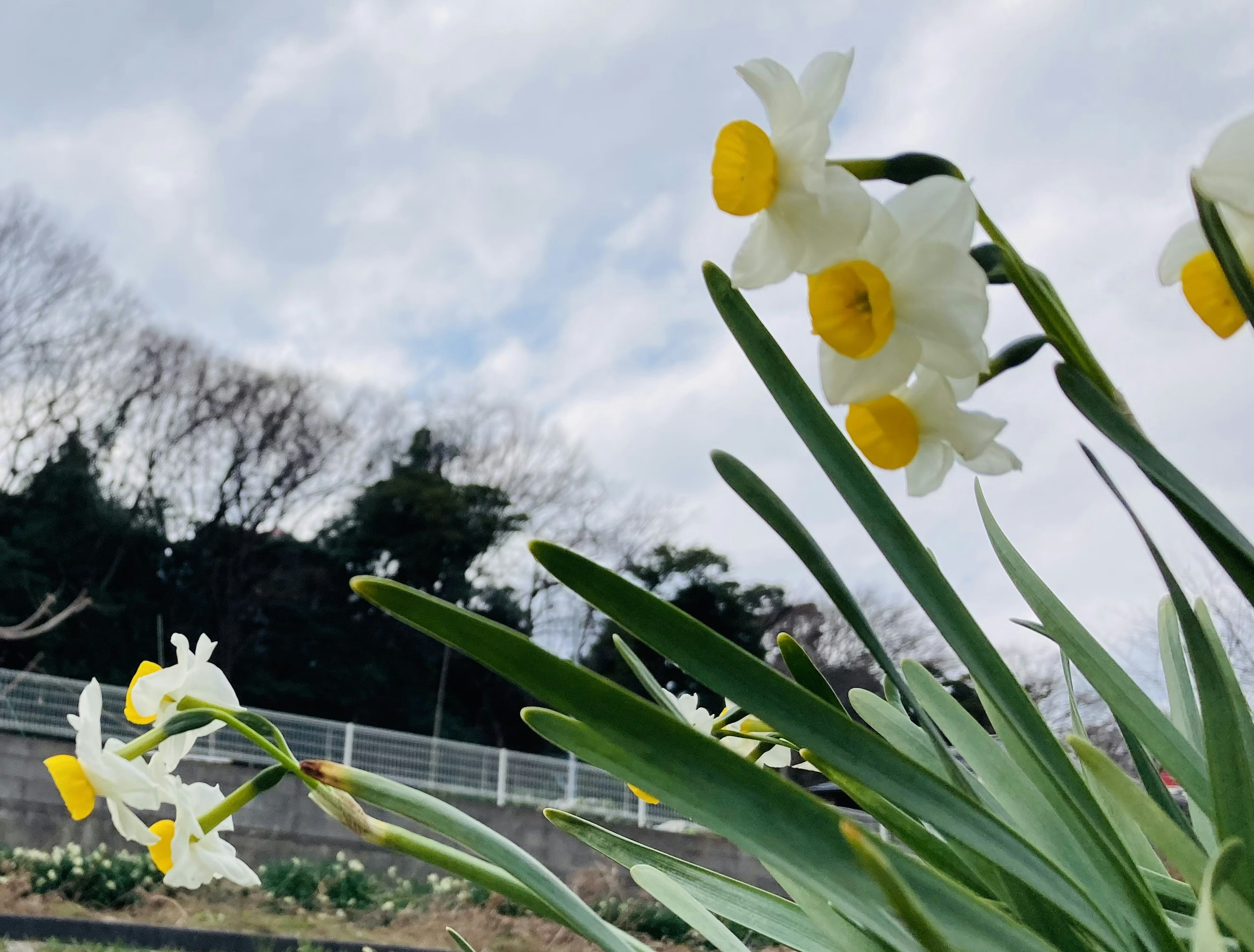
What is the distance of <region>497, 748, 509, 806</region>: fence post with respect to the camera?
7.81 meters

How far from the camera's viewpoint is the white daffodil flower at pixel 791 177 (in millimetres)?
342

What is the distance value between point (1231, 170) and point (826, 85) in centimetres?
15

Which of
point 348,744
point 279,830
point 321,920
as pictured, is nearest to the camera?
point 321,920

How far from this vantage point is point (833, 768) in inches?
17.7

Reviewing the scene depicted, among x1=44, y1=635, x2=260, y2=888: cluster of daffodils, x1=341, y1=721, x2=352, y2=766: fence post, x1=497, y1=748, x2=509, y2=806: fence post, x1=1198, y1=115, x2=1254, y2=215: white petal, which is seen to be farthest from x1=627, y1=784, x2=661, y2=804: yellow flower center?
x1=497, y1=748, x2=509, y2=806: fence post

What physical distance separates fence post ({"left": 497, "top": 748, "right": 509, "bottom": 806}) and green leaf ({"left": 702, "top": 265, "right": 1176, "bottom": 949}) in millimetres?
7802

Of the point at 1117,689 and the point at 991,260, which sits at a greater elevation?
the point at 991,260

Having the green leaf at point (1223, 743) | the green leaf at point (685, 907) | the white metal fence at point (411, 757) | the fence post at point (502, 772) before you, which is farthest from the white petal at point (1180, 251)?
the fence post at point (502, 772)

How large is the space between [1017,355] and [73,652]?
41.1 ft

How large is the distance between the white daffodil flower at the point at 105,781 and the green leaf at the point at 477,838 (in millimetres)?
97

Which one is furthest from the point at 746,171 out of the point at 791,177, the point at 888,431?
the point at 888,431

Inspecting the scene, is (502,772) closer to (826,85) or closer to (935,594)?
(935,594)

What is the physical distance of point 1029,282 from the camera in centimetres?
38

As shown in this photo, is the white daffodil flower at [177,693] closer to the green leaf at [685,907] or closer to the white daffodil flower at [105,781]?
the white daffodil flower at [105,781]
